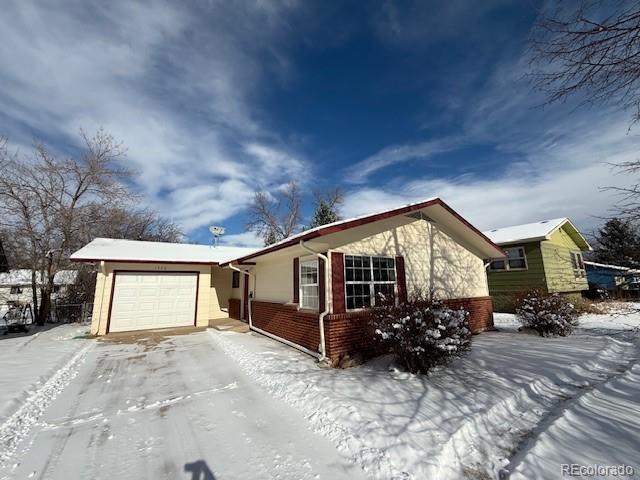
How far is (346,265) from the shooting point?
22.2 ft

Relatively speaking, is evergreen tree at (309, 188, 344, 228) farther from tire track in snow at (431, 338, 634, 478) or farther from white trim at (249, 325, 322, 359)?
tire track in snow at (431, 338, 634, 478)

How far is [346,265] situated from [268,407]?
3.60m

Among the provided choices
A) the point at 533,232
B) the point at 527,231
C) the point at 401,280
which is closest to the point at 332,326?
the point at 401,280

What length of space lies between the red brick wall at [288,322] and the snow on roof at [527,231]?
12.9m

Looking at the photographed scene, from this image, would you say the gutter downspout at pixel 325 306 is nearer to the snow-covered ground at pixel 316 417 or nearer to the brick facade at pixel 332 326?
the brick facade at pixel 332 326

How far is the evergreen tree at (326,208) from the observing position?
2366 cm

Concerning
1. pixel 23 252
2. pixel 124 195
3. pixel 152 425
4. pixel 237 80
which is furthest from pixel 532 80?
pixel 23 252

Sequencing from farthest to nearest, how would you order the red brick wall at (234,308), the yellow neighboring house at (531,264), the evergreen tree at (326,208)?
the evergreen tree at (326,208)
the yellow neighboring house at (531,264)
the red brick wall at (234,308)

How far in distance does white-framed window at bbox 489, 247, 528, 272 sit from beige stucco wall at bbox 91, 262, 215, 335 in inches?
614

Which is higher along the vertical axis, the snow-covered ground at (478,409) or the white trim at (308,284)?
the white trim at (308,284)

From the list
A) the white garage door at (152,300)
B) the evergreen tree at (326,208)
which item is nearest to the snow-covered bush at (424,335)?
the white garage door at (152,300)

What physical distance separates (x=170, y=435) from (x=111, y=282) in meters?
9.31

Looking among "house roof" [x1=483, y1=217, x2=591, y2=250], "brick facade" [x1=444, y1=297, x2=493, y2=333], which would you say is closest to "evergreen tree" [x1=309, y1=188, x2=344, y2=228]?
"house roof" [x1=483, y1=217, x2=591, y2=250]

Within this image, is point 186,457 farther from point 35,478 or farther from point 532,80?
point 532,80
